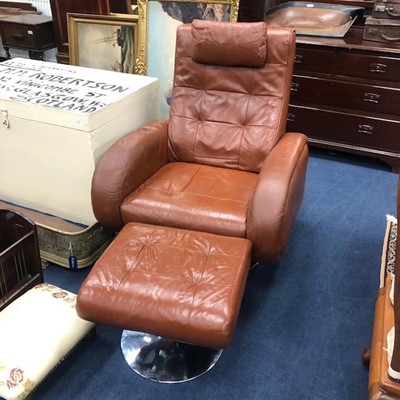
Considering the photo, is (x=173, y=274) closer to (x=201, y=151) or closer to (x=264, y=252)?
(x=264, y=252)

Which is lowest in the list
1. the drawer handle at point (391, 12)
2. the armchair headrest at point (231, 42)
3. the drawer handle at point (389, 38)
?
the drawer handle at point (389, 38)

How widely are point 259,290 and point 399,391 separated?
0.93 metres

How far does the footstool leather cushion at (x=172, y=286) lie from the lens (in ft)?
4.38

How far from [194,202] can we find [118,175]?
12.6 inches

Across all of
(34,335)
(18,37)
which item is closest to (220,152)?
(34,335)

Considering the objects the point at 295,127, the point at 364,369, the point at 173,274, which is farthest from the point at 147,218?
the point at 295,127

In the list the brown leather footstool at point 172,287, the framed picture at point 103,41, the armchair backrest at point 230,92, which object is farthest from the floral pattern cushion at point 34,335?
the framed picture at point 103,41

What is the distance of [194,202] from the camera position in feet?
5.84

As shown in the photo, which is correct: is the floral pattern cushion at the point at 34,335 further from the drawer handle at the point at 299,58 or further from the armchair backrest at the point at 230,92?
the drawer handle at the point at 299,58

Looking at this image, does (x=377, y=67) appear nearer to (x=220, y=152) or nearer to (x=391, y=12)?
(x=391, y=12)

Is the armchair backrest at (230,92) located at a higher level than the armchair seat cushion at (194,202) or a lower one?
higher

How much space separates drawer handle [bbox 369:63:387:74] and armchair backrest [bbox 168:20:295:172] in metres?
0.93

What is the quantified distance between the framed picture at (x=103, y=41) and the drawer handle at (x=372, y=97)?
4.72 ft

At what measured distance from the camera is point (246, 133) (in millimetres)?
2098
